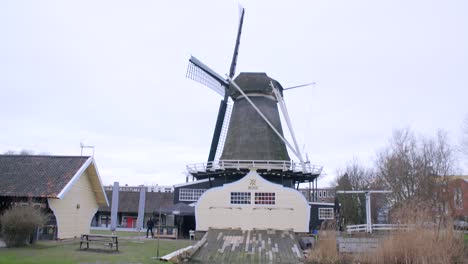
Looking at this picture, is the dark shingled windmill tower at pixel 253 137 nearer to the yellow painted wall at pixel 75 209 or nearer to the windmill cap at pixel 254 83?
the windmill cap at pixel 254 83

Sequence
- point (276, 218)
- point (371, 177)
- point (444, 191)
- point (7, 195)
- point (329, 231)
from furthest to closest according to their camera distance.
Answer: point (371, 177) < point (444, 191) < point (276, 218) < point (7, 195) < point (329, 231)

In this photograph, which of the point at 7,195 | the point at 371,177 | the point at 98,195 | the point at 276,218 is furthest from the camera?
the point at 371,177

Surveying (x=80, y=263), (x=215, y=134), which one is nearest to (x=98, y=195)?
(x=215, y=134)

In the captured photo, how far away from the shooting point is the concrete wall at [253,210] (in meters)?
24.1

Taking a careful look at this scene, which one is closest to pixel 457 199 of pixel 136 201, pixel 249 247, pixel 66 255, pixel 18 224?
pixel 249 247

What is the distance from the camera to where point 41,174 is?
2114 centimetres

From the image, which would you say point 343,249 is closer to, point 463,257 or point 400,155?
point 463,257

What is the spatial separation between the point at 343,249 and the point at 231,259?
4.86 meters

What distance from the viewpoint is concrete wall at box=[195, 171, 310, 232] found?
2412 cm

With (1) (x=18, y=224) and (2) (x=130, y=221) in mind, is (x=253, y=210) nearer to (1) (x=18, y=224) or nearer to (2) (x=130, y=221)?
(1) (x=18, y=224)

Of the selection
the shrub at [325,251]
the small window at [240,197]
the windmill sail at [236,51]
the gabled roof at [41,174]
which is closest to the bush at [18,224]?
the gabled roof at [41,174]

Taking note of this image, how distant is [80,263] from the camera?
511 inches

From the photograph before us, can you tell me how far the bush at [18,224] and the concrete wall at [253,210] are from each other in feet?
32.5

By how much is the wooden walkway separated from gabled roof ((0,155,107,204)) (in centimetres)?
739
